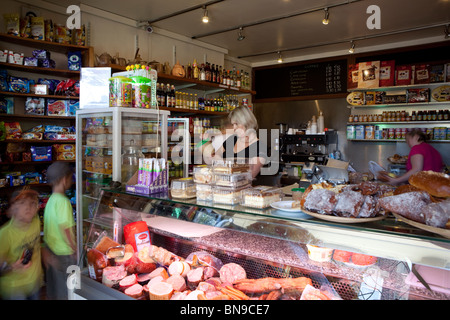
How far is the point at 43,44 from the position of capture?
4.15 m

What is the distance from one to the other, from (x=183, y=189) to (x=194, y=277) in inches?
18.2

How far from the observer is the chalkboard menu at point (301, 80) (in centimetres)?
675

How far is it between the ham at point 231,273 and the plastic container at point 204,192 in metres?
0.36

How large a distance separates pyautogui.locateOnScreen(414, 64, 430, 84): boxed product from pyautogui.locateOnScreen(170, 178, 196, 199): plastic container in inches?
220

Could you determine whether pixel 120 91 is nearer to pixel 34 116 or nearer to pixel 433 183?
pixel 433 183

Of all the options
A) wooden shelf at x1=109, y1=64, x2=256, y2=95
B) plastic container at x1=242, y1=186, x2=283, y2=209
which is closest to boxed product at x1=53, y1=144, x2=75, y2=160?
wooden shelf at x1=109, y1=64, x2=256, y2=95

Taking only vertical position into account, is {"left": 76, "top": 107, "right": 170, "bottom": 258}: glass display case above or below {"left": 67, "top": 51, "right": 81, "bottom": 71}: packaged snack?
below

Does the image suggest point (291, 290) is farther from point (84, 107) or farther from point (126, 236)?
point (84, 107)

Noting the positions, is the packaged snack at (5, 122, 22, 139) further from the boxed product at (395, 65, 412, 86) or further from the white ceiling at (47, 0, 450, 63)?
the boxed product at (395, 65, 412, 86)

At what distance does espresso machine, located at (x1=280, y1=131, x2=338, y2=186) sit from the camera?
6293 millimetres

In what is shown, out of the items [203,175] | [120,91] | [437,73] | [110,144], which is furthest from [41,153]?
[437,73]

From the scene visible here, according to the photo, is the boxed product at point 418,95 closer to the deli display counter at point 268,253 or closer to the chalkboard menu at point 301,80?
the chalkboard menu at point 301,80

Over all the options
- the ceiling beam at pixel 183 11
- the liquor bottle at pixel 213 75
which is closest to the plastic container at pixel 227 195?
the ceiling beam at pixel 183 11

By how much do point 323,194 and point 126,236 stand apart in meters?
1.24
